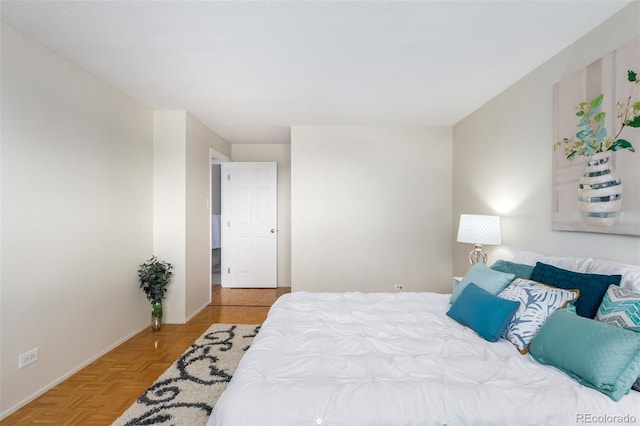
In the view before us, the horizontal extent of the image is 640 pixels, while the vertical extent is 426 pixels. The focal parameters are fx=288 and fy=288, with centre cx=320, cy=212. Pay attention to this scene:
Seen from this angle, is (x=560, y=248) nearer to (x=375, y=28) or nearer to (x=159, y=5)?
(x=375, y=28)

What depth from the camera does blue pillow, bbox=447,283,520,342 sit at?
1.62 metres

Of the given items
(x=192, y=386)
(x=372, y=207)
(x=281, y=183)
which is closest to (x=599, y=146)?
(x=372, y=207)

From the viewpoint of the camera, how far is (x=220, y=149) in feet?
15.5

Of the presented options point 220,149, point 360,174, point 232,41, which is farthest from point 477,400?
point 220,149

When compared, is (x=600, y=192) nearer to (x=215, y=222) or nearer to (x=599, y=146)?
(x=599, y=146)

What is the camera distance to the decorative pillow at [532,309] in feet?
5.00

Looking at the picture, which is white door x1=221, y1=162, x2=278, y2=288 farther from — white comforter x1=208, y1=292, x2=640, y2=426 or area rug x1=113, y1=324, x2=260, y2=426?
white comforter x1=208, y1=292, x2=640, y2=426

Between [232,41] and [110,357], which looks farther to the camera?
[110,357]

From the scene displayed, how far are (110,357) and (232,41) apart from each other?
2.95 meters

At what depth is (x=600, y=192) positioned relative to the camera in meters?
1.76

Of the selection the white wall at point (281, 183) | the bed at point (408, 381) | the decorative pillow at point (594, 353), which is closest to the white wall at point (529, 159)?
the bed at point (408, 381)

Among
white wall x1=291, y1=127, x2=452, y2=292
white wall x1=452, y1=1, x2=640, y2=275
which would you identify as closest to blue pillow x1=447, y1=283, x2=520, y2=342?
white wall x1=452, y1=1, x2=640, y2=275

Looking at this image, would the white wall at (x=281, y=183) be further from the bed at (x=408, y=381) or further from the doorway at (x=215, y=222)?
the bed at (x=408, y=381)

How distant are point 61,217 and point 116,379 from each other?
136 centimetres
